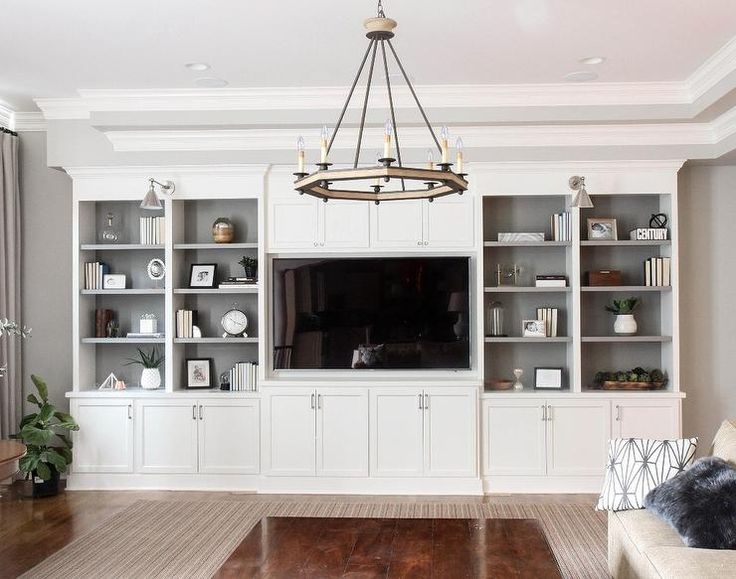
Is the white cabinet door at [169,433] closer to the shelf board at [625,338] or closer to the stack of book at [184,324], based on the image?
the stack of book at [184,324]

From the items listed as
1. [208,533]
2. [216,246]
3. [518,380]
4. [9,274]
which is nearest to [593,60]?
[518,380]

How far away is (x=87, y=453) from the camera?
6.05 metres

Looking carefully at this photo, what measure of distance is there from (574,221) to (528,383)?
1318mm

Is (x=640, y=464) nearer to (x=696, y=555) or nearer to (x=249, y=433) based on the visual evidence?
(x=696, y=555)

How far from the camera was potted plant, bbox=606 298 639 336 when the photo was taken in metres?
5.97

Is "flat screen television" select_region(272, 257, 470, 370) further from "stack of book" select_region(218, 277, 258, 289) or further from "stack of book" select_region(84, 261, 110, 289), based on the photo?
"stack of book" select_region(84, 261, 110, 289)

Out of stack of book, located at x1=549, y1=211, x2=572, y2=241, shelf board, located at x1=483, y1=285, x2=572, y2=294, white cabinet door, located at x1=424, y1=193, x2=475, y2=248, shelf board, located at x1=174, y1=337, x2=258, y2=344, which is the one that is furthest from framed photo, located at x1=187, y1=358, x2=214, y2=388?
stack of book, located at x1=549, y1=211, x2=572, y2=241

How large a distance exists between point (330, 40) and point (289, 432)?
286cm

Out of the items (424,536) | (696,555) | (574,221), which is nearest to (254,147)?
(574,221)

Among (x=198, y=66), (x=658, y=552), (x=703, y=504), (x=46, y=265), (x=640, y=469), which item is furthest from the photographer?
(x=46, y=265)

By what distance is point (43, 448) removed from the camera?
225 inches

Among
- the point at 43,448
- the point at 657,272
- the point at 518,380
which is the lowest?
the point at 43,448

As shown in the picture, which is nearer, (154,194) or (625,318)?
(154,194)

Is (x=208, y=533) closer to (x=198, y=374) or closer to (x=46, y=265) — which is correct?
(x=198, y=374)
